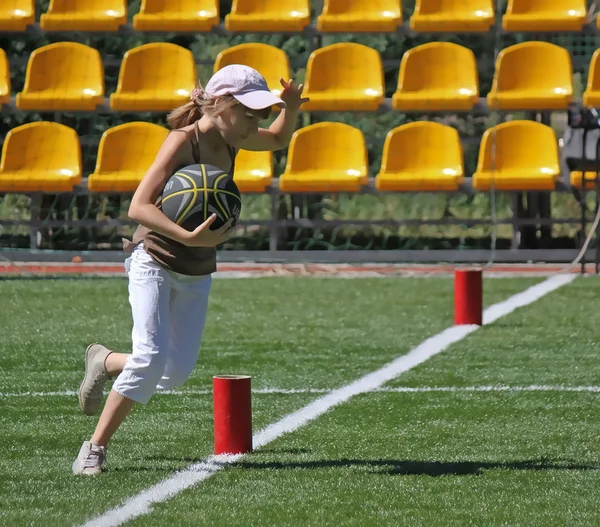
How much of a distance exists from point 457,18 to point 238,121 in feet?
31.7

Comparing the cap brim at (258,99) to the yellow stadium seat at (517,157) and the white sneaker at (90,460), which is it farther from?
the yellow stadium seat at (517,157)

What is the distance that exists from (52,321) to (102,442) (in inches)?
182

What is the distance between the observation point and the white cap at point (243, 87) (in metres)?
4.83

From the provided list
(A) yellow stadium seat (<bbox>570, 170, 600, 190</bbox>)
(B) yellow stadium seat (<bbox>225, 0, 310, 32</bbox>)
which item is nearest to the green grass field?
(A) yellow stadium seat (<bbox>570, 170, 600, 190</bbox>)

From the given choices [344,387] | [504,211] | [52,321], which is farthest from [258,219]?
[344,387]

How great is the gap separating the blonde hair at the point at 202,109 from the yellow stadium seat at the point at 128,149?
323 inches

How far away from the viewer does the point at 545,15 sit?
1406cm

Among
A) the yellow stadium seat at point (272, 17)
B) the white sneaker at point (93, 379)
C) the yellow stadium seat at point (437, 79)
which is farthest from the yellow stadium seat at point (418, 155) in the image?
the white sneaker at point (93, 379)

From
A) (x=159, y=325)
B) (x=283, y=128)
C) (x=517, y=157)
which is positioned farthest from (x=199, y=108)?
(x=517, y=157)

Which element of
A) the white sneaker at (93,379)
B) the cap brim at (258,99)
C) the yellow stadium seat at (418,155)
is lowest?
the yellow stadium seat at (418,155)

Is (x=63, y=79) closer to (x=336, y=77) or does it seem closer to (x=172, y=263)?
(x=336, y=77)

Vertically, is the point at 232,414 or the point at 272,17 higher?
the point at 272,17

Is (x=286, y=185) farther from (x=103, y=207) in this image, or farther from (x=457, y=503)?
A: (x=457, y=503)

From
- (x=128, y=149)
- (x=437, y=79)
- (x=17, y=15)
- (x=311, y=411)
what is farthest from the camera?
(x=17, y=15)
